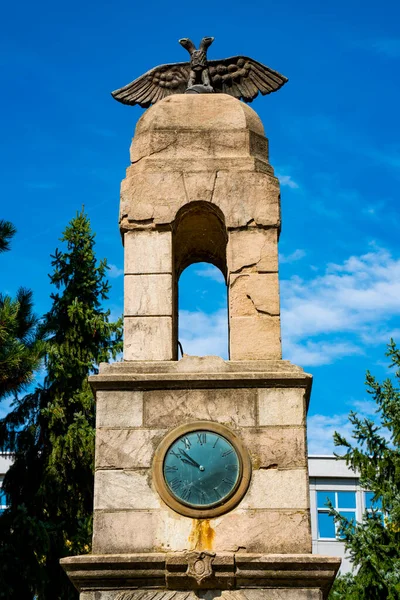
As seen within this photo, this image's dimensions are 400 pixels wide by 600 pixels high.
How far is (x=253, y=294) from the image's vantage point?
8.48 meters

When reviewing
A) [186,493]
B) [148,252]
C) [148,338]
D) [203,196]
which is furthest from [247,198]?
[186,493]

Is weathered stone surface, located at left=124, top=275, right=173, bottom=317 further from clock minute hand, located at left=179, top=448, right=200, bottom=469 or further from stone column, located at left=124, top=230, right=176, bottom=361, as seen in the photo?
clock minute hand, located at left=179, top=448, right=200, bottom=469

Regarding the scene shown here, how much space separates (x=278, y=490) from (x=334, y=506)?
21636 millimetres

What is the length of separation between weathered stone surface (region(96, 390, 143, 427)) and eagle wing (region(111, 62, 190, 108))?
10.6 ft

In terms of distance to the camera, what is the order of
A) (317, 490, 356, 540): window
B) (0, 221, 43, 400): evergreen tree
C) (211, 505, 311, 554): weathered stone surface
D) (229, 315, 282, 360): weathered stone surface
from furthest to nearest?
(317, 490, 356, 540): window → (0, 221, 43, 400): evergreen tree → (229, 315, 282, 360): weathered stone surface → (211, 505, 311, 554): weathered stone surface

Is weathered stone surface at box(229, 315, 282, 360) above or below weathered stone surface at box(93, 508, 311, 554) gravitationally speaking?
above

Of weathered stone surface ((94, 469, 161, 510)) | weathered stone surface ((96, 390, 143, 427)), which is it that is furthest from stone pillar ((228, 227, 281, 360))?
weathered stone surface ((94, 469, 161, 510))

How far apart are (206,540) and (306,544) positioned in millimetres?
756

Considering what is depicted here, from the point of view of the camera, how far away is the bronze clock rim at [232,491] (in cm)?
759

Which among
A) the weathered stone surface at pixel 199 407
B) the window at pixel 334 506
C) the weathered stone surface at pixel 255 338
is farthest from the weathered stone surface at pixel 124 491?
the window at pixel 334 506

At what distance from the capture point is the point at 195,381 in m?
7.95

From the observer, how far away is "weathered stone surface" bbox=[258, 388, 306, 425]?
25.9ft

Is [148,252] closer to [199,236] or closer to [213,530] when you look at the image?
[199,236]

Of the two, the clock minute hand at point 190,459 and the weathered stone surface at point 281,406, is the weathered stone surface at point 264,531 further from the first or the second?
the weathered stone surface at point 281,406
